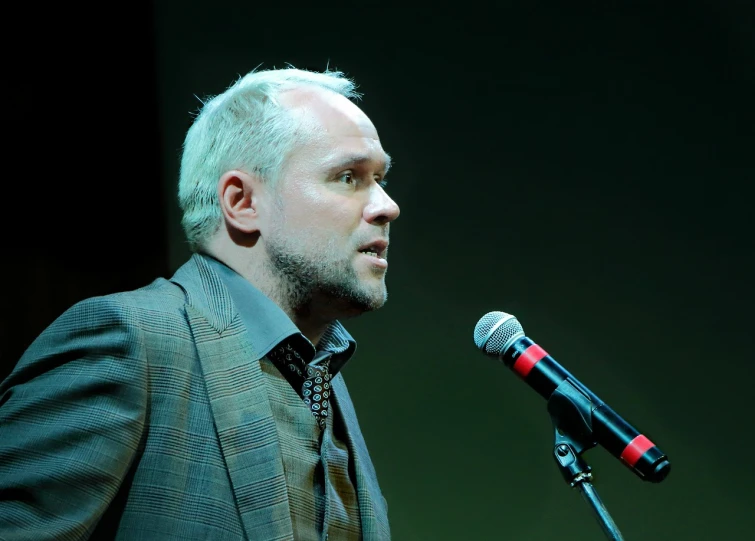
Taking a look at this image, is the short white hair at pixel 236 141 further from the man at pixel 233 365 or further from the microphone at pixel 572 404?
the microphone at pixel 572 404

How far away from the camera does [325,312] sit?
141 cm

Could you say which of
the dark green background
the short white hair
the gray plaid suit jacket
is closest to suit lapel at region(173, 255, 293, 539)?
the gray plaid suit jacket

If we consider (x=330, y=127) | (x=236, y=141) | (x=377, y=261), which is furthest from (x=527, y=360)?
(x=236, y=141)

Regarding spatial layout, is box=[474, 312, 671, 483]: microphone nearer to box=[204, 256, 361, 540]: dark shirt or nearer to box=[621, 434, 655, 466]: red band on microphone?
box=[621, 434, 655, 466]: red band on microphone

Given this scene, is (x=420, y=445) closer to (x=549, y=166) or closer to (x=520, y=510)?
(x=520, y=510)

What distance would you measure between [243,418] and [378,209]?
1.50 ft

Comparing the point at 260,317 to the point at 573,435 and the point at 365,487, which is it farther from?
the point at 573,435

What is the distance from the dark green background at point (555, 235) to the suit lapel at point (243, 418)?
3.70 feet

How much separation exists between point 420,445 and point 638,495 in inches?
26.5

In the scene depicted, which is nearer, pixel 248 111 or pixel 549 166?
pixel 248 111

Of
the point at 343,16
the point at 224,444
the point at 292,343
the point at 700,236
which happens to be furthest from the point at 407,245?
the point at 224,444

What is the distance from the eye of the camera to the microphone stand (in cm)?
108

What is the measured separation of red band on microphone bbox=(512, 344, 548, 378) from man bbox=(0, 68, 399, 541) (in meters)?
0.31

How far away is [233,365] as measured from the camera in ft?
3.91
